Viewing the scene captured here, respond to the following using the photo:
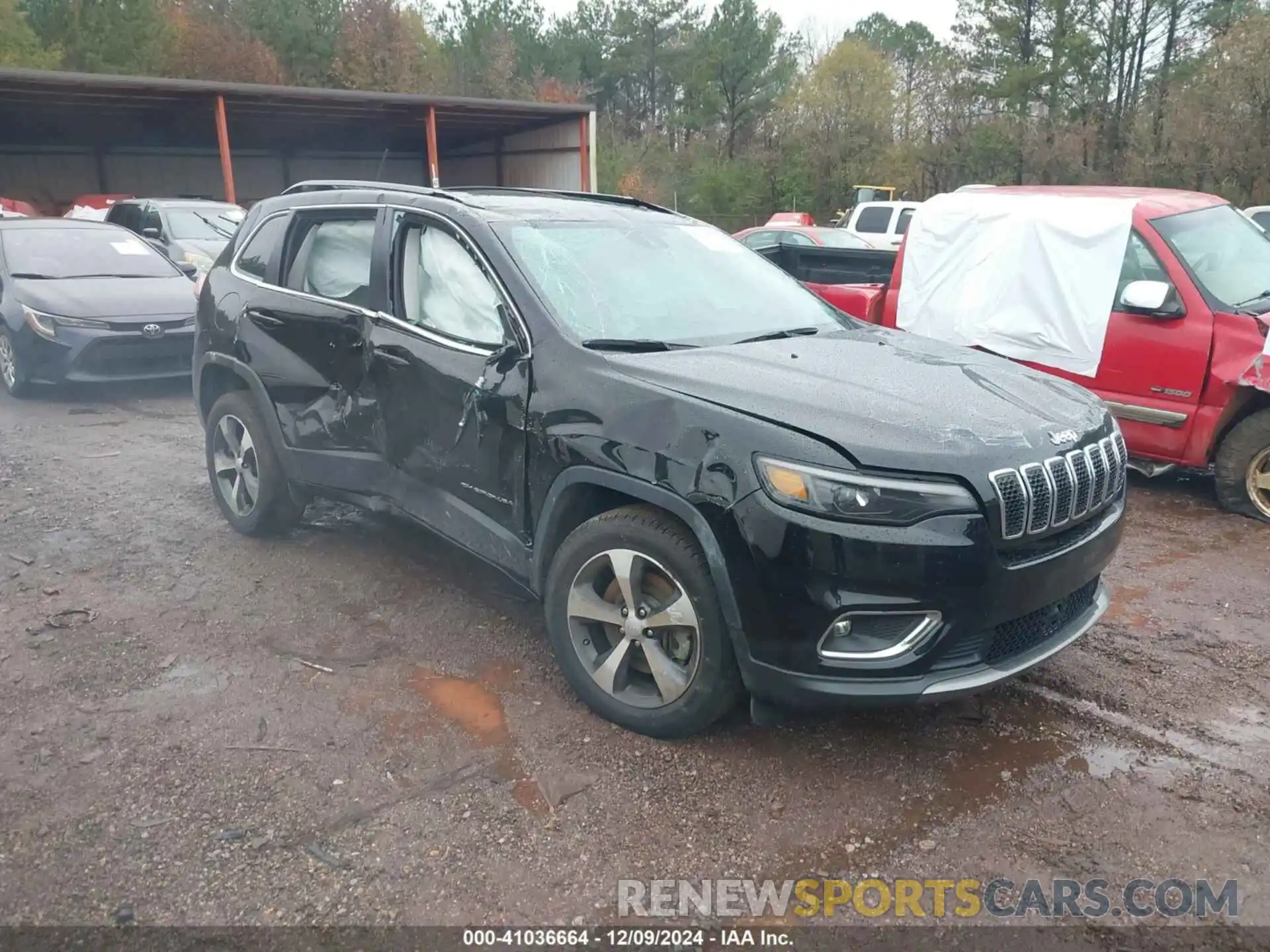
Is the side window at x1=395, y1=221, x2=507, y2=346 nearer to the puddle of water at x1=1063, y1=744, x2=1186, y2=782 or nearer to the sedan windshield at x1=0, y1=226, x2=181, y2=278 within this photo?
the puddle of water at x1=1063, y1=744, x2=1186, y2=782

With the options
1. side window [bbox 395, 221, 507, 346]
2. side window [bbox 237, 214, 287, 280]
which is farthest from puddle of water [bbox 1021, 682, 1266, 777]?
side window [bbox 237, 214, 287, 280]

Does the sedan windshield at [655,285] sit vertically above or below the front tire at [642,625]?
above

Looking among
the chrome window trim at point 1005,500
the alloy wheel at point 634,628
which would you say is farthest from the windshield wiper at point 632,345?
the chrome window trim at point 1005,500

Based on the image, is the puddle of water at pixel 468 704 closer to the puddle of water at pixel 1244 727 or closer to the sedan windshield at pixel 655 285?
the sedan windshield at pixel 655 285

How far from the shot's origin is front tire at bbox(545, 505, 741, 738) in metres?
3.02

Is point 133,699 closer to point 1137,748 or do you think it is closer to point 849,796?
point 849,796

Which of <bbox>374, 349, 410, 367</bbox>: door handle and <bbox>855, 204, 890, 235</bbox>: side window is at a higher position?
<bbox>855, 204, 890, 235</bbox>: side window

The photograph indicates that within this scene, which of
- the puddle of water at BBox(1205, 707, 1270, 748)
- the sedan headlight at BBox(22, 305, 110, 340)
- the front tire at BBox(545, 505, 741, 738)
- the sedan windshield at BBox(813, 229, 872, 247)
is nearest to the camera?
the front tire at BBox(545, 505, 741, 738)

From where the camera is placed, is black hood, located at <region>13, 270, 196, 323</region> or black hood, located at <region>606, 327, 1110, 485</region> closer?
black hood, located at <region>606, 327, 1110, 485</region>

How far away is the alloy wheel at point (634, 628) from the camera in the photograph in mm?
3123

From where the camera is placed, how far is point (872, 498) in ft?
9.09

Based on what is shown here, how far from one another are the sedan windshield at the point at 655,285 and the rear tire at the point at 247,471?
75.4 inches

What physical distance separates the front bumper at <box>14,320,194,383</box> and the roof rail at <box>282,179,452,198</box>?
374 centimetres

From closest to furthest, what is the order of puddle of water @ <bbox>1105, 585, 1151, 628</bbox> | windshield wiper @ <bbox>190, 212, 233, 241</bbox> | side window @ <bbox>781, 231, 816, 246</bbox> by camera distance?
puddle of water @ <bbox>1105, 585, 1151, 628</bbox>, windshield wiper @ <bbox>190, 212, 233, 241</bbox>, side window @ <bbox>781, 231, 816, 246</bbox>
